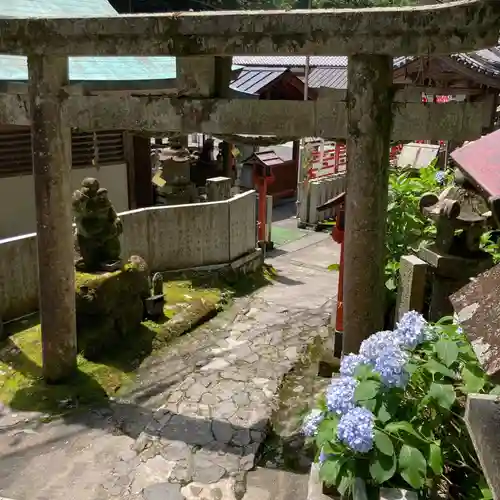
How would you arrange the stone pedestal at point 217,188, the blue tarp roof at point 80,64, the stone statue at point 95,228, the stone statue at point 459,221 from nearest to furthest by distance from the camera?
the stone statue at point 459,221
the stone statue at point 95,228
the blue tarp roof at point 80,64
the stone pedestal at point 217,188

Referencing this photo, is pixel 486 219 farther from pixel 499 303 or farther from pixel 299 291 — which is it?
pixel 299 291

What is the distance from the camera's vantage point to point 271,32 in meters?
5.27

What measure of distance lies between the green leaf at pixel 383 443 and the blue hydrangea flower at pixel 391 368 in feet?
0.83

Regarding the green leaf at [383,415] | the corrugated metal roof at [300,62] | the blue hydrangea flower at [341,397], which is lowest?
the green leaf at [383,415]

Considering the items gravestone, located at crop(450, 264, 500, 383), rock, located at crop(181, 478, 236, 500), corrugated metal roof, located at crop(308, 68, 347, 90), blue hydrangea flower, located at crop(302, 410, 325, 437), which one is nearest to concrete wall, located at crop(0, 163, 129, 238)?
rock, located at crop(181, 478, 236, 500)

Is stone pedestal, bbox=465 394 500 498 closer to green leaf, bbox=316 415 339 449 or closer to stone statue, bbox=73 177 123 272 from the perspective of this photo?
green leaf, bbox=316 415 339 449

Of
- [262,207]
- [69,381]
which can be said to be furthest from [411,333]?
[262,207]

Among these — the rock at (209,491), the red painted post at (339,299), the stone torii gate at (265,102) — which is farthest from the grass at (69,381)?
the red painted post at (339,299)

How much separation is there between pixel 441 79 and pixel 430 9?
11.2 metres

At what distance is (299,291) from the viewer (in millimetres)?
11008

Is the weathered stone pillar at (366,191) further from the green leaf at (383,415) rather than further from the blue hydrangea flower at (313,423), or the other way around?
the green leaf at (383,415)

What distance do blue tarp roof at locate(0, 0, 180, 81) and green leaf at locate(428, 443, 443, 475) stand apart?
830 cm

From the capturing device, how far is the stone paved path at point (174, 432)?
522 cm

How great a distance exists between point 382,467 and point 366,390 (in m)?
0.37
